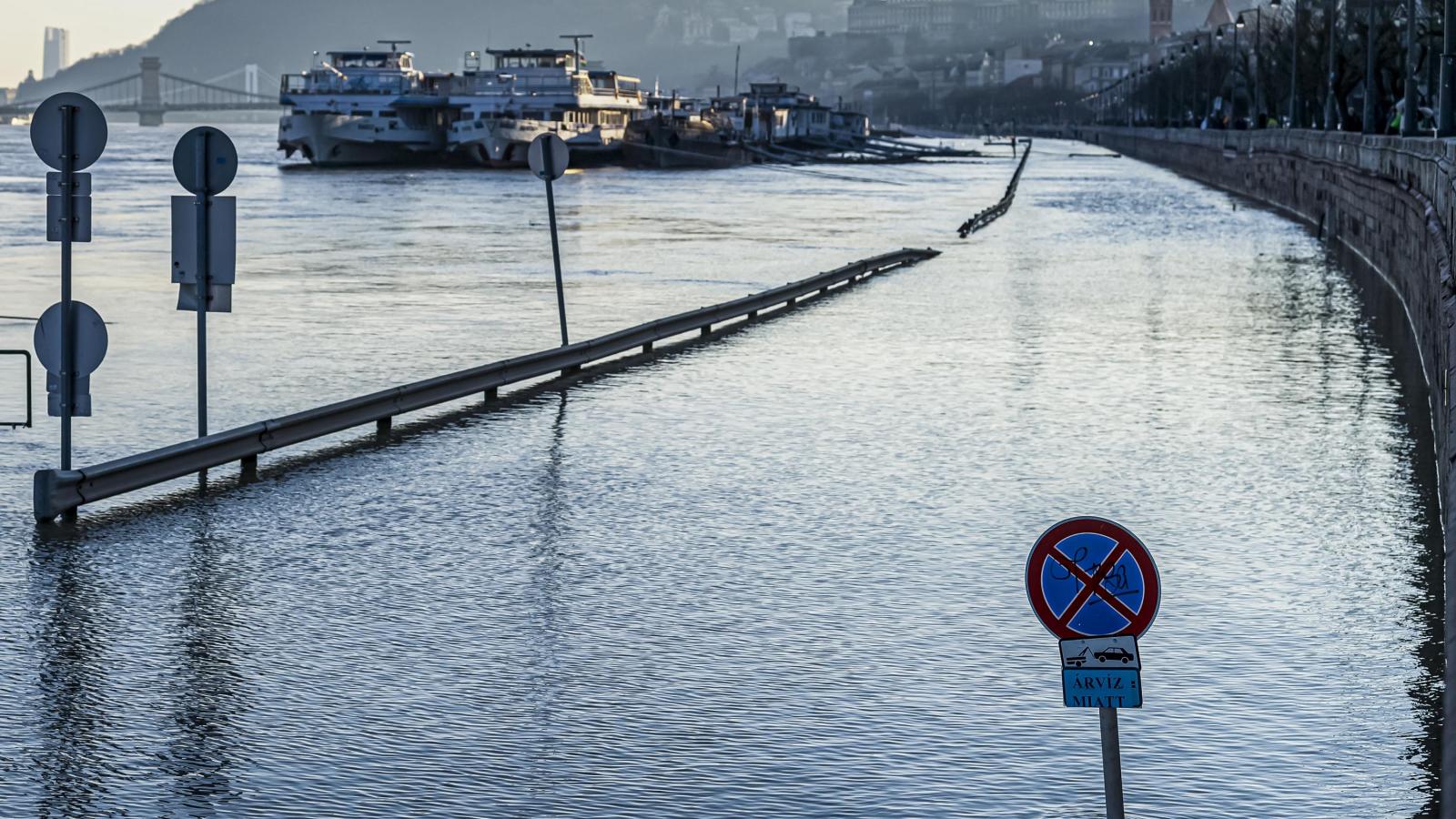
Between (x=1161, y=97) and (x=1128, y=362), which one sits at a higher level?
(x=1161, y=97)

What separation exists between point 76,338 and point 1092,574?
25.8 ft

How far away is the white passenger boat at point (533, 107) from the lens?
401ft

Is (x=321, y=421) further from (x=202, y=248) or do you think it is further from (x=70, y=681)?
(x=70, y=681)

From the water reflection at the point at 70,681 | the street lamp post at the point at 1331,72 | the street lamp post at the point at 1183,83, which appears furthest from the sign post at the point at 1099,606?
the street lamp post at the point at 1183,83

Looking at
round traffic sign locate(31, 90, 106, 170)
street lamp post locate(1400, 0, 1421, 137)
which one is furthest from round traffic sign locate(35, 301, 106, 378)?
street lamp post locate(1400, 0, 1421, 137)

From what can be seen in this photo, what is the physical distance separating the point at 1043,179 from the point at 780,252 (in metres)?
53.7

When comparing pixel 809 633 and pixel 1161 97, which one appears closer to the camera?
pixel 809 633

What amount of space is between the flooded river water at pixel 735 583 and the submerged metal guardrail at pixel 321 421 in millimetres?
176

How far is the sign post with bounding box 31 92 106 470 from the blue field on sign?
24.9 feet

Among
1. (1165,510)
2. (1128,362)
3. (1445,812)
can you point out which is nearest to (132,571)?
(1165,510)

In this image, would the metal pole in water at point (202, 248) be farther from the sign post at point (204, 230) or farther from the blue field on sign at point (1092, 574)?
the blue field on sign at point (1092, 574)

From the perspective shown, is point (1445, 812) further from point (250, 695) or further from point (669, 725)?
point (250, 695)

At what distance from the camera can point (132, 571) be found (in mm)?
10188

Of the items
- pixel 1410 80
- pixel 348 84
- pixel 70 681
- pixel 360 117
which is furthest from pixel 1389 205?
pixel 348 84
